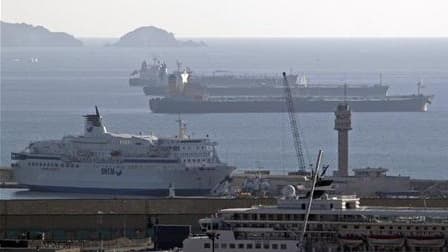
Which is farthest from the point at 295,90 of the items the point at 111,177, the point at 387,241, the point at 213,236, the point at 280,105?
the point at 213,236

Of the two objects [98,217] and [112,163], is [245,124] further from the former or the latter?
[98,217]

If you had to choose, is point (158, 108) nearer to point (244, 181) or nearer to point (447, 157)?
point (447, 157)

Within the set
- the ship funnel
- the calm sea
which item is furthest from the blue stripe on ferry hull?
the calm sea

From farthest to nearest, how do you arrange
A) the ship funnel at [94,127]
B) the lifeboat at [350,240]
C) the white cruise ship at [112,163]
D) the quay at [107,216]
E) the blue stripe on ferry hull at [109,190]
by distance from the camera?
the ship funnel at [94,127]
the white cruise ship at [112,163]
the blue stripe on ferry hull at [109,190]
the quay at [107,216]
the lifeboat at [350,240]

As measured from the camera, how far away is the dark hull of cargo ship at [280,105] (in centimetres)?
11575

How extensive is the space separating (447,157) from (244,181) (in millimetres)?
17950

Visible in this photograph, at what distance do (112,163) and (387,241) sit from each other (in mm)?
36526

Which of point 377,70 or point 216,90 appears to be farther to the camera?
point 377,70

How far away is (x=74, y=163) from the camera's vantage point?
70.1m

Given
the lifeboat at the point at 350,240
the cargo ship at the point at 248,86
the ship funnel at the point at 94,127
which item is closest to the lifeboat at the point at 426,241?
the lifeboat at the point at 350,240

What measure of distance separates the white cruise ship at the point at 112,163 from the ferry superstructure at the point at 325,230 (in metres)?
33.1

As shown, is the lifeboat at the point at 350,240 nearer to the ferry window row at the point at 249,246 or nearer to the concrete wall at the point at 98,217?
the ferry window row at the point at 249,246

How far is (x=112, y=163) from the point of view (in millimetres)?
70000


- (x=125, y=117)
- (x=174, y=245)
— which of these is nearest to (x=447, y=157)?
(x=125, y=117)
